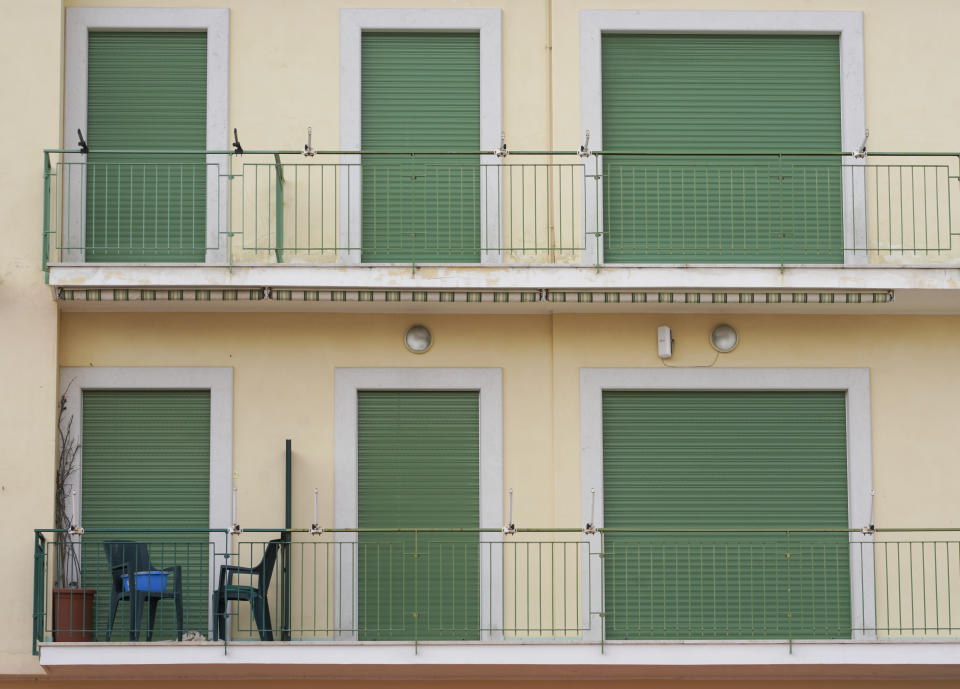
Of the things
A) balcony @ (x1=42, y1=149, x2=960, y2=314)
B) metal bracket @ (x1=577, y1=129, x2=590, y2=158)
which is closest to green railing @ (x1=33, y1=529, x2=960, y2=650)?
balcony @ (x1=42, y1=149, x2=960, y2=314)

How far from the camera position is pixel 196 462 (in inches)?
532

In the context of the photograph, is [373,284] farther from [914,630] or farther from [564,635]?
[914,630]

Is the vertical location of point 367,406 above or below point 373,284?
below

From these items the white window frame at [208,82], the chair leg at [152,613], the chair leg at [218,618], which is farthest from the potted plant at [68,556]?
the white window frame at [208,82]

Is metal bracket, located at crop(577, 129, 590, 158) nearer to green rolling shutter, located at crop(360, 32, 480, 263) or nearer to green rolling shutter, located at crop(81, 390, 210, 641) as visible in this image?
green rolling shutter, located at crop(360, 32, 480, 263)

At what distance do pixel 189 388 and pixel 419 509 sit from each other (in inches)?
101

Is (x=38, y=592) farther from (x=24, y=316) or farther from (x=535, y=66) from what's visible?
(x=535, y=66)

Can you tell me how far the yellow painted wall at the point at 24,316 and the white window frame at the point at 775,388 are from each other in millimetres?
5160

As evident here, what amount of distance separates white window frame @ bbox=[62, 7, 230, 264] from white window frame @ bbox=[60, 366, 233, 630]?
1130 millimetres

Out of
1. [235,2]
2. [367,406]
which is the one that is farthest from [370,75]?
[367,406]

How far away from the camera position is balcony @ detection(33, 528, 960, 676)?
13.3m

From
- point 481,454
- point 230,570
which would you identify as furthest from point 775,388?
point 230,570

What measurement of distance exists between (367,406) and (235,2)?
430cm

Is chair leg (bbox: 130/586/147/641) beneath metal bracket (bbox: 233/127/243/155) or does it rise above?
beneath
